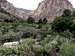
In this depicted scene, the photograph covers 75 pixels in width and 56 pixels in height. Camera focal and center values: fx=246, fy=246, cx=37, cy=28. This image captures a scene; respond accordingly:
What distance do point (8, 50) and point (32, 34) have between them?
9.76 meters

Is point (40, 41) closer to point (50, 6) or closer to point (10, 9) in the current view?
point (10, 9)

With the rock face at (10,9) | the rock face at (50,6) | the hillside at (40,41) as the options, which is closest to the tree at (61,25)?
the hillside at (40,41)

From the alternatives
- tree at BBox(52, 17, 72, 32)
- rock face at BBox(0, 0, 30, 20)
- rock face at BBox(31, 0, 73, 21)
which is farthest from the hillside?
rock face at BBox(31, 0, 73, 21)

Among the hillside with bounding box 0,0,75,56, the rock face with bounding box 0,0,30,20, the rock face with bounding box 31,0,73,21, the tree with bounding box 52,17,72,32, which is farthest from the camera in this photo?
the rock face with bounding box 31,0,73,21

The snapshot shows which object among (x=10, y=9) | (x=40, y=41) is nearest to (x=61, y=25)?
(x=40, y=41)

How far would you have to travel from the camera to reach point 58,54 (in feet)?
39.8

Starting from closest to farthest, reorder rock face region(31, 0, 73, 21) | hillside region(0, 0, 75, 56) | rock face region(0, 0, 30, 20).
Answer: hillside region(0, 0, 75, 56), rock face region(0, 0, 30, 20), rock face region(31, 0, 73, 21)

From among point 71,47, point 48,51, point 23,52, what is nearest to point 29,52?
point 23,52

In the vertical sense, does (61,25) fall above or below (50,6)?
above

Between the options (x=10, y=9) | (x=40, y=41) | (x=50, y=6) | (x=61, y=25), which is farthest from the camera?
(x=50, y=6)

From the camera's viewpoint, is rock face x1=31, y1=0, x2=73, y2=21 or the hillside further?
rock face x1=31, y1=0, x2=73, y2=21

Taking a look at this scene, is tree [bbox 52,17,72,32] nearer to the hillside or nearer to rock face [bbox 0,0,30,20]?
the hillside

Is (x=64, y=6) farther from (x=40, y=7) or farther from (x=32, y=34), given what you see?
(x=32, y=34)

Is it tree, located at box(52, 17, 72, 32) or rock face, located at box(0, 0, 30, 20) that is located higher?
tree, located at box(52, 17, 72, 32)
